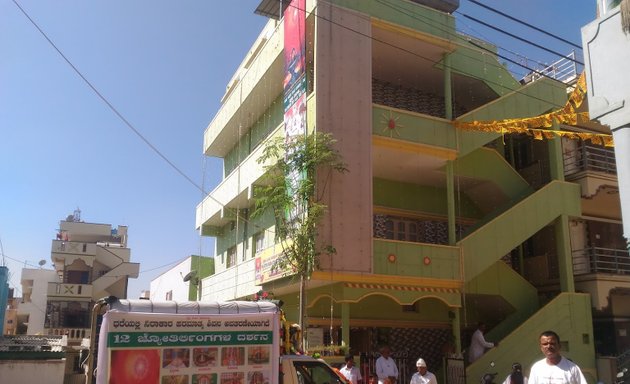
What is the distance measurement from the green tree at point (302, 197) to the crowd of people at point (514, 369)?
232 centimetres

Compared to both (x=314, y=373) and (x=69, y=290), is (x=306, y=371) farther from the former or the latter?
(x=69, y=290)

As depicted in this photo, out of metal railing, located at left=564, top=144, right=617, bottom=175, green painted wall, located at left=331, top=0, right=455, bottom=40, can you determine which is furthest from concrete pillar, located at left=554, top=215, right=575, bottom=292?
green painted wall, located at left=331, top=0, right=455, bottom=40

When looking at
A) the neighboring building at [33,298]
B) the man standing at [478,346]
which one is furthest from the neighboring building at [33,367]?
the neighboring building at [33,298]

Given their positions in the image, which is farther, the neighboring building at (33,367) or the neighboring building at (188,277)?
the neighboring building at (188,277)

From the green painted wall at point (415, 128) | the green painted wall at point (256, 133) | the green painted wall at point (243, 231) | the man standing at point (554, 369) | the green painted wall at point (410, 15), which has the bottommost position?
the man standing at point (554, 369)

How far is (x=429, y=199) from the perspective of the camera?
20875 millimetres

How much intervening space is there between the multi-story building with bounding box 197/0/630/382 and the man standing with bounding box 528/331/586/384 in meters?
9.17

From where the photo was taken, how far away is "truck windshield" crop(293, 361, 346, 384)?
9.30 m

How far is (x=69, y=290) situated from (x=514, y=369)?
36.4 metres

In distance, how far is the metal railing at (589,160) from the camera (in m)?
20.4

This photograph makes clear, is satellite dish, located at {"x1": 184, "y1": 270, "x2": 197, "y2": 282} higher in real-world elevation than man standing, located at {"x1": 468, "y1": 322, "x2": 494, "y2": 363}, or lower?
higher

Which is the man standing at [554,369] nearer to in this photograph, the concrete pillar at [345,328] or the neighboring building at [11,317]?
the concrete pillar at [345,328]

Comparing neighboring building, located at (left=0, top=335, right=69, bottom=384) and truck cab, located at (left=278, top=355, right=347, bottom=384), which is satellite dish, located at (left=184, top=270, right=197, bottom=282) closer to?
neighboring building, located at (left=0, top=335, right=69, bottom=384)

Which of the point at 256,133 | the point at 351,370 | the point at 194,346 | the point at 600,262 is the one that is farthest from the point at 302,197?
the point at 600,262
